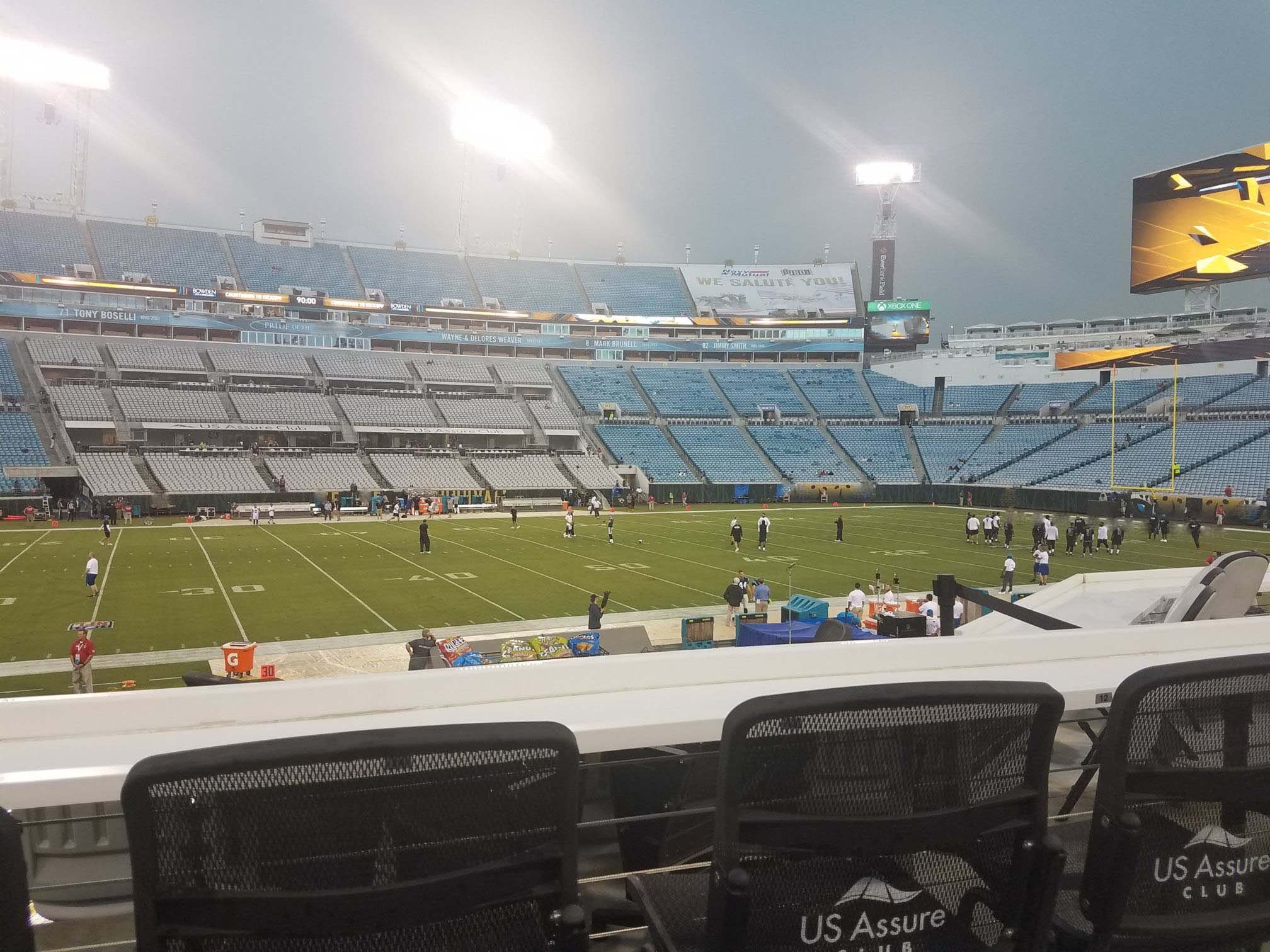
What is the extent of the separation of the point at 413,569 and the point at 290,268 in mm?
48561

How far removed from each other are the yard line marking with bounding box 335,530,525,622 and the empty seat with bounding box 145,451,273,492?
1214cm

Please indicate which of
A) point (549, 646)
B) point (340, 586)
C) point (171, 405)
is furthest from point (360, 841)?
point (171, 405)

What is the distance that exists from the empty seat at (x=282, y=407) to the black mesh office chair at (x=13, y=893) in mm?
52453

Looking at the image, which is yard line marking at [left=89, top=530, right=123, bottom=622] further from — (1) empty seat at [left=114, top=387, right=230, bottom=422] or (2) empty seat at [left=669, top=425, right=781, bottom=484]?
(2) empty seat at [left=669, top=425, right=781, bottom=484]

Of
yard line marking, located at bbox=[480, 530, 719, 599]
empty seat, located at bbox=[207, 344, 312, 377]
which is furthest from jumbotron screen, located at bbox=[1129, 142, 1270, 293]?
empty seat, located at bbox=[207, 344, 312, 377]

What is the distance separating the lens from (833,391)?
66.6 meters

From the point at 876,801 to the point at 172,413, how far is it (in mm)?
52828

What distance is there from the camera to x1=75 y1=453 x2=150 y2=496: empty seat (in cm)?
3816

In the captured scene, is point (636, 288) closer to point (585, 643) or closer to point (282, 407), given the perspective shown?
point (282, 407)

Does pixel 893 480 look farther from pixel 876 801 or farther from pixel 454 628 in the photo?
pixel 876 801

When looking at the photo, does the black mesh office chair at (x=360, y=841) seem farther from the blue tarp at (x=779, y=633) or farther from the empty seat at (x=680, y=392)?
the empty seat at (x=680, y=392)

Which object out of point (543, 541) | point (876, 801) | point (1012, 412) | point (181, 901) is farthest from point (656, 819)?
point (1012, 412)

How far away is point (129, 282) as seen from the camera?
54781 mm

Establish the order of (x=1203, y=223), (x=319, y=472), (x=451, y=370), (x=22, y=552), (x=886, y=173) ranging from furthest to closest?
(x=886, y=173)
(x=451, y=370)
(x=319, y=472)
(x=1203, y=223)
(x=22, y=552)
